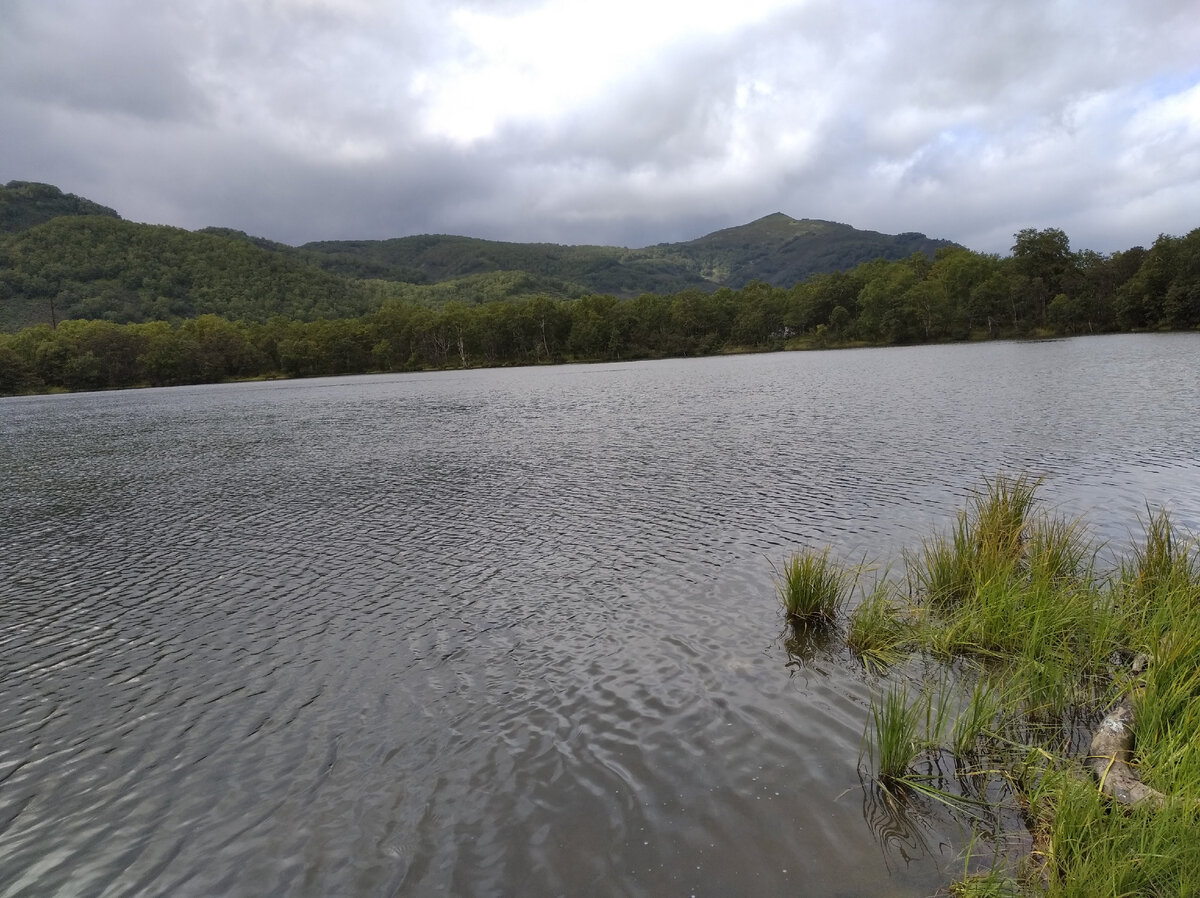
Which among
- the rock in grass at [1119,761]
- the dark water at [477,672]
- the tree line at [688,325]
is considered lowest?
the dark water at [477,672]

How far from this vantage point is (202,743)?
9977 mm

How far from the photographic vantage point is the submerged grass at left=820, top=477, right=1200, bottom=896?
5.51 metres

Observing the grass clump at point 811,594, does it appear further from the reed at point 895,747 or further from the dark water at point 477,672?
the reed at point 895,747

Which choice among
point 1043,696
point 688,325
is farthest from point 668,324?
point 1043,696

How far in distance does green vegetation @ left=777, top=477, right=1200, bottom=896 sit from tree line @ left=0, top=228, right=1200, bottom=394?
439ft

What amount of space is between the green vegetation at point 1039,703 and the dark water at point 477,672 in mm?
670

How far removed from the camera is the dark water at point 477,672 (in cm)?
723

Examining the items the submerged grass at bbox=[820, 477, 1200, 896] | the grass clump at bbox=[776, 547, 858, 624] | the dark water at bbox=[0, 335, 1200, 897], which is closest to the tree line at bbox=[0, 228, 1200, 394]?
the dark water at bbox=[0, 335, 1200, 897]

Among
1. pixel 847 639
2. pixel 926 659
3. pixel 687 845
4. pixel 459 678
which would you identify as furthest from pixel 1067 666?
pixel 459 678

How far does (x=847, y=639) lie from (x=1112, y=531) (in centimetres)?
898

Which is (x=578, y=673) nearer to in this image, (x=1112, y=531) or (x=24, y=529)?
(x=1112, y=531)

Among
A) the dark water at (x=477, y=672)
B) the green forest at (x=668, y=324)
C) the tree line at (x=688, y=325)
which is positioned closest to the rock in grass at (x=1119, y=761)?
the dark water at (x=477, y=672)

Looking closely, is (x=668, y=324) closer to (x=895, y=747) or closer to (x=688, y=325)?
(x=688, y=325)

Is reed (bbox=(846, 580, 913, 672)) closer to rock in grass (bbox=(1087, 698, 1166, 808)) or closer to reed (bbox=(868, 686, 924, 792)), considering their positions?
reed (bbox=(868, 686, 924, 792))
